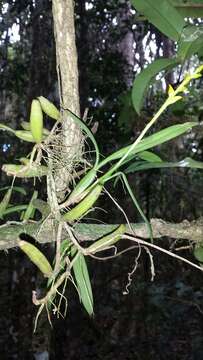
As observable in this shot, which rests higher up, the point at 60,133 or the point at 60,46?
the point at 60,46

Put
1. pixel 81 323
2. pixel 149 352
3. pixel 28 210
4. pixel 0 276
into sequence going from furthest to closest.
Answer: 1. pixel 0 276
2. pixel 81 323
3. pixel 149 352
4. pixel 28 210

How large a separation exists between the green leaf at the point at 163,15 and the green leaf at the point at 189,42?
0.03 meters

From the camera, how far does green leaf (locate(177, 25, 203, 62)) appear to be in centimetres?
71

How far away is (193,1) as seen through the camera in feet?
2.81

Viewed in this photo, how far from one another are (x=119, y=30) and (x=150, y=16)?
2869 mm

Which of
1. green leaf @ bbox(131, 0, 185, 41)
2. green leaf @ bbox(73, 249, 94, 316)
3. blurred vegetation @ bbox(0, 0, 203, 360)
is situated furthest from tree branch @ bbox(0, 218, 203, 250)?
blurred vegetation @ bbox(0, 0, 203, 360)

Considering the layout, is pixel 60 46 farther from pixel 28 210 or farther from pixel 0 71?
pixel 0 71

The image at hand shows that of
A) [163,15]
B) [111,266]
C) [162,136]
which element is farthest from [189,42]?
[111,266]

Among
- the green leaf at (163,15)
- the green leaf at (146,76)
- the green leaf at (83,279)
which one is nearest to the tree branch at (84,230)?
the green leaf at (83,279)

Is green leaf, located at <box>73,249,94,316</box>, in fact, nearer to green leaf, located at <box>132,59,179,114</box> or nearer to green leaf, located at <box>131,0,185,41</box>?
green leaf, located at <box>132,59,179,114</box>

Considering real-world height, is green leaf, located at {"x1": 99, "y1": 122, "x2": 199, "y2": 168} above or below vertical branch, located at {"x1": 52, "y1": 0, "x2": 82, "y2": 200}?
below

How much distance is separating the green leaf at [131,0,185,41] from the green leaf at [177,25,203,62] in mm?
26

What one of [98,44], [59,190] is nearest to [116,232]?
[59,190]

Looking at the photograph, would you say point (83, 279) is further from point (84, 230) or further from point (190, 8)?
point (190, 8)
